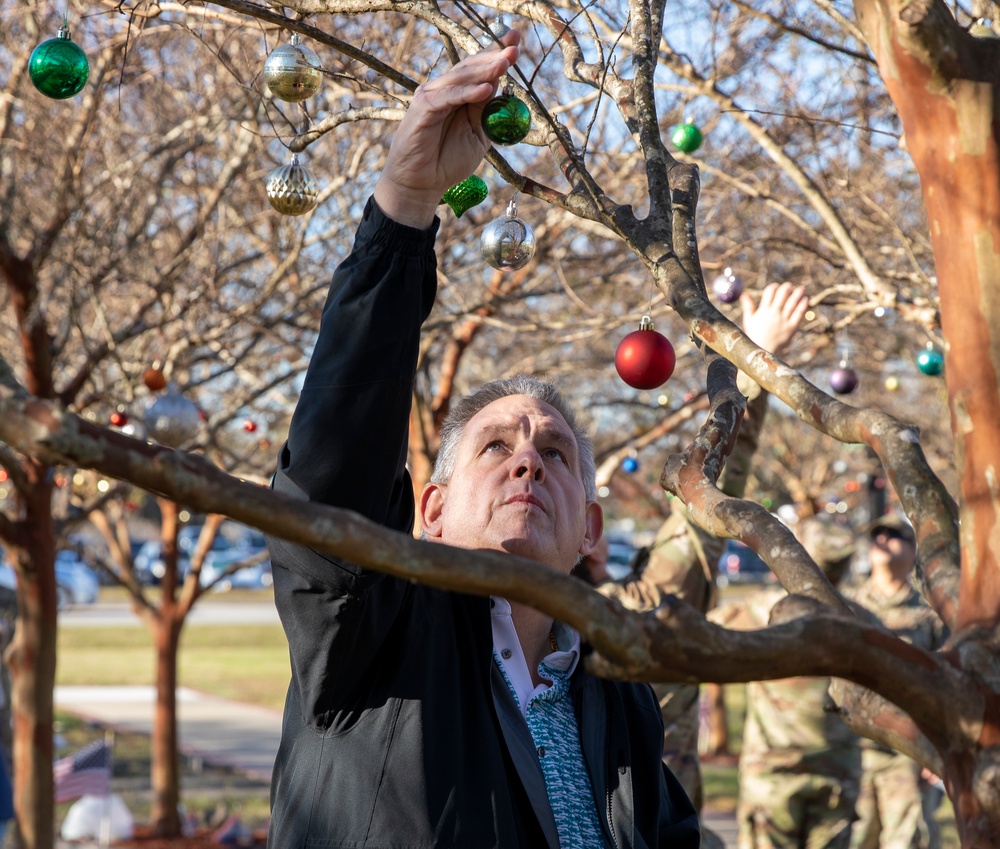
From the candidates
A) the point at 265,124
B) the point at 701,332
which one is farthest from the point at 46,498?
the point at 701,332

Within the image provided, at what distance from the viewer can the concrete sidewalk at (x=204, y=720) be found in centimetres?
1161

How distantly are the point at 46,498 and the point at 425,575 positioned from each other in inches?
190

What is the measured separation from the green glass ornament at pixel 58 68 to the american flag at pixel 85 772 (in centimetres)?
504

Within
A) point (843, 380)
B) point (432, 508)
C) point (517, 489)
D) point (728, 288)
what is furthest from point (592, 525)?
point (843, 380)

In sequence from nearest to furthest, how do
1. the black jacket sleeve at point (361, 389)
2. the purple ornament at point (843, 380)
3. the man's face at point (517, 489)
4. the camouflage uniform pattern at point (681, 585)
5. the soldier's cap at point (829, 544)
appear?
the black jacket sleeve at point (361, 389), the man's face at point (517, 489), the camouflage uniform pattern at point (681, 585), the purple ornament at point (843, 380), the soldier's cap at point (829, 544)

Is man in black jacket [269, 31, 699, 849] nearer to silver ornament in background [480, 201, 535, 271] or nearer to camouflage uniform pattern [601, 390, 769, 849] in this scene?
silver ornament in background [480, 201, 535, 271]

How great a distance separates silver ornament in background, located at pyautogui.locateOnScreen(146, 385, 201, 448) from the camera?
14.9 ft

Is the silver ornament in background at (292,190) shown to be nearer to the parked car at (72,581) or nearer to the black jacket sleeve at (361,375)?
the black jacket sleeve at (361,375)

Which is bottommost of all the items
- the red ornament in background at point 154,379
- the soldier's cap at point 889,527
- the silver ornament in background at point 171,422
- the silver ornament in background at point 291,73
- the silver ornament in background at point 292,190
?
the soldier's cap at point 889,527

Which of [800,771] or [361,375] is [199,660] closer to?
[800,771]

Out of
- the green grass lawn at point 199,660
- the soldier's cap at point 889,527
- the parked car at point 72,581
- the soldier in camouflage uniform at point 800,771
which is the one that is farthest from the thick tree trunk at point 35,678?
the parked car at point 72,581

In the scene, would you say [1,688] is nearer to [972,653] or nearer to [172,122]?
[172,122]

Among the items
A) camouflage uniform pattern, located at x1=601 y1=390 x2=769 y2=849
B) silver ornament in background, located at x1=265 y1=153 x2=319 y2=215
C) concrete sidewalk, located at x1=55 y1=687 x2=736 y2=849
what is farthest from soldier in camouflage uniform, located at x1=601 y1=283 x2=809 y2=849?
concrete sidewalk, located at x1=55 y1=687 x2=736 y2=849

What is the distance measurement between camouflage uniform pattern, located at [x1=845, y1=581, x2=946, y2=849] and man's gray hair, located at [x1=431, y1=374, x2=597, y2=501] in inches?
179
